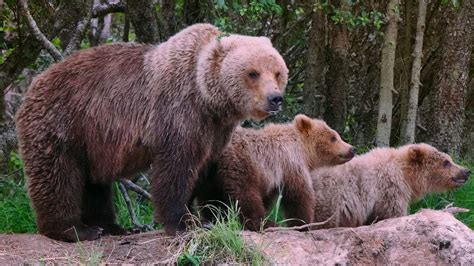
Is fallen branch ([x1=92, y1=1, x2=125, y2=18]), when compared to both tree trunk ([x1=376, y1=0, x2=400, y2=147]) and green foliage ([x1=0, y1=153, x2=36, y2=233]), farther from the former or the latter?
tree trunk ([x1=376, y1=0, x2=400, y2=147])

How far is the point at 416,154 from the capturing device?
789cm

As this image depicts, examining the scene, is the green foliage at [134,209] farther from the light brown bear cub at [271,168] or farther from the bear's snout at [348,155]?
the bear's snout at [348,155]

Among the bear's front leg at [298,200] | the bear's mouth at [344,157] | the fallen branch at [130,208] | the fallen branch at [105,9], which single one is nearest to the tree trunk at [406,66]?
the bear's mouth at [344,157]

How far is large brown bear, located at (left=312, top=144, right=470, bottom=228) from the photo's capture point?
7594 millimetres

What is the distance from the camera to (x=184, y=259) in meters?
5.48

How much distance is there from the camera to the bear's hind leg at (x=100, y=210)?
6680 mm

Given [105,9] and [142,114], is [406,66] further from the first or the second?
[142,114]

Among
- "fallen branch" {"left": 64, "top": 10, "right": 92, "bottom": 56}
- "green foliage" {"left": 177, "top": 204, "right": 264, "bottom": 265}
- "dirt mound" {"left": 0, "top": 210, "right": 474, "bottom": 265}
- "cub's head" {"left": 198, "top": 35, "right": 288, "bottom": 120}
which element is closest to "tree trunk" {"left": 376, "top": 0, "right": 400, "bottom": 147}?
"dirt mound" {"left": 0, "top": 210, "right": 474, "bottom": 265}

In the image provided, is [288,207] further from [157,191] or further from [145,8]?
[145,8]

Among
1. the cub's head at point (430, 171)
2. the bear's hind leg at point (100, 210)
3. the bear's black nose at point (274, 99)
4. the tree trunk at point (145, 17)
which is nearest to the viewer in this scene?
the bear's black nose at point (274, 99)

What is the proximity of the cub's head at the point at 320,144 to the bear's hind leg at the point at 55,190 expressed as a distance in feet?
7.24

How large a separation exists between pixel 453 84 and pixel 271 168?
3014 millimetres

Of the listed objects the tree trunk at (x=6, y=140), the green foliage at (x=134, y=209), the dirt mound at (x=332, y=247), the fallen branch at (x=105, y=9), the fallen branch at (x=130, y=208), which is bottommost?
the green foliage at (x=134, y=209)

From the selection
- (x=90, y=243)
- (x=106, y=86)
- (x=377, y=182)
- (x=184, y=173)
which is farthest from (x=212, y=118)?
(x=377, y=182)
